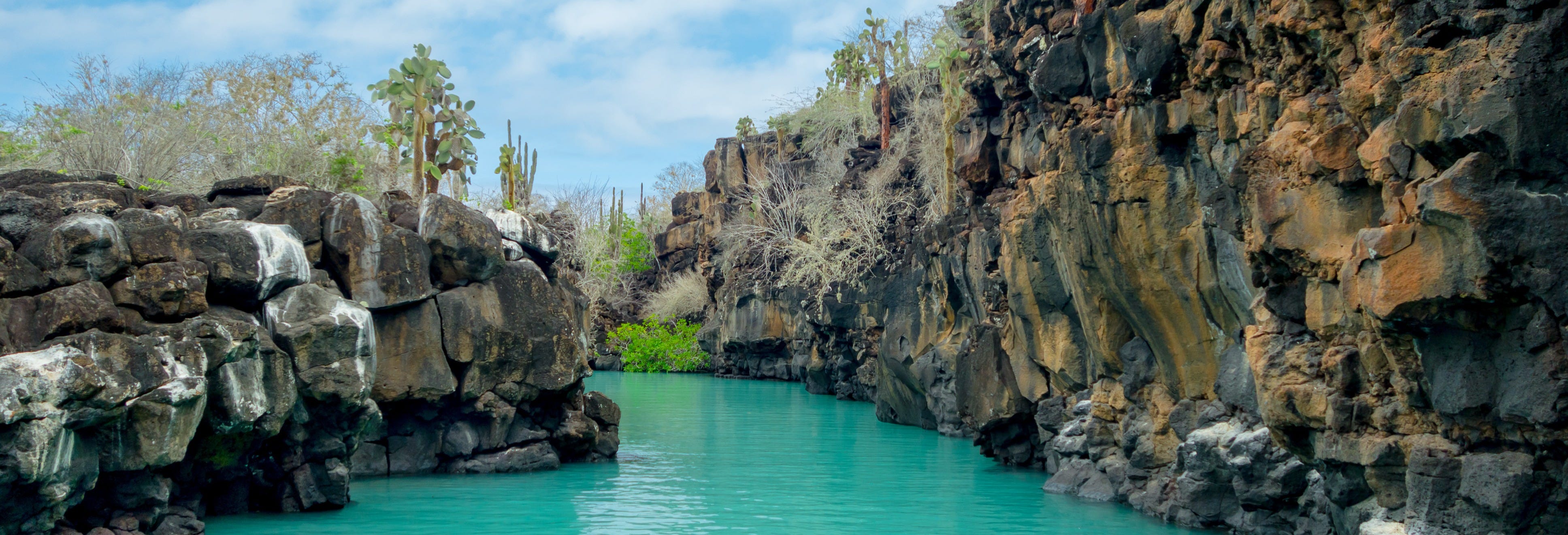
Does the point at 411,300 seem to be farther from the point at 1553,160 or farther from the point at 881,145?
the point at 881,145

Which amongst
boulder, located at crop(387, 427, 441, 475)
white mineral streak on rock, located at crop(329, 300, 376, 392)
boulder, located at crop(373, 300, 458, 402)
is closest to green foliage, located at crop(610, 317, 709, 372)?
boulder, located at crop(387, 427, 441, 475)

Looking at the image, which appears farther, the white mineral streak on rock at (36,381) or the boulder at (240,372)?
the boulder at (240,372)

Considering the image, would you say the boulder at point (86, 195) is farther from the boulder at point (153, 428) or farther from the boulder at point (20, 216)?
the boulder at point (153, 428)

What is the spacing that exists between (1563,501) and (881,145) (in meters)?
27.4

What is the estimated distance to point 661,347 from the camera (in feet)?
154

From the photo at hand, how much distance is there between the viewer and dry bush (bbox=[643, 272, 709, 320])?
47.2 m

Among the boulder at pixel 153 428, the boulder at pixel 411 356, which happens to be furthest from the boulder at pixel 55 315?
the boulder at pixel 411 356

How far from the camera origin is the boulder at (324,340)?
40.3 feet

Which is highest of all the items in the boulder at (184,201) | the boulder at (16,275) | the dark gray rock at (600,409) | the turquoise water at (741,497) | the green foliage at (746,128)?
the green foliage at (746,128)

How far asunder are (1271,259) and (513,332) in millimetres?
Answer: 10476

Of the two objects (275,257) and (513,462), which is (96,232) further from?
(513,462)

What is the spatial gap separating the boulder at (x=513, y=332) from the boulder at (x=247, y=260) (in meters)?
2.88

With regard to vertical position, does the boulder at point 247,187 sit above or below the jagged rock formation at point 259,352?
above

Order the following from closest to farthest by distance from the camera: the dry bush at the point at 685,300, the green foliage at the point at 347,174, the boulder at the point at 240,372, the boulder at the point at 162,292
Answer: the boulder at the point at 162,292 → the boulder at the point at 240,372 → the green foliage at the point at 347,174 → the dry bush at the point at 685,300
